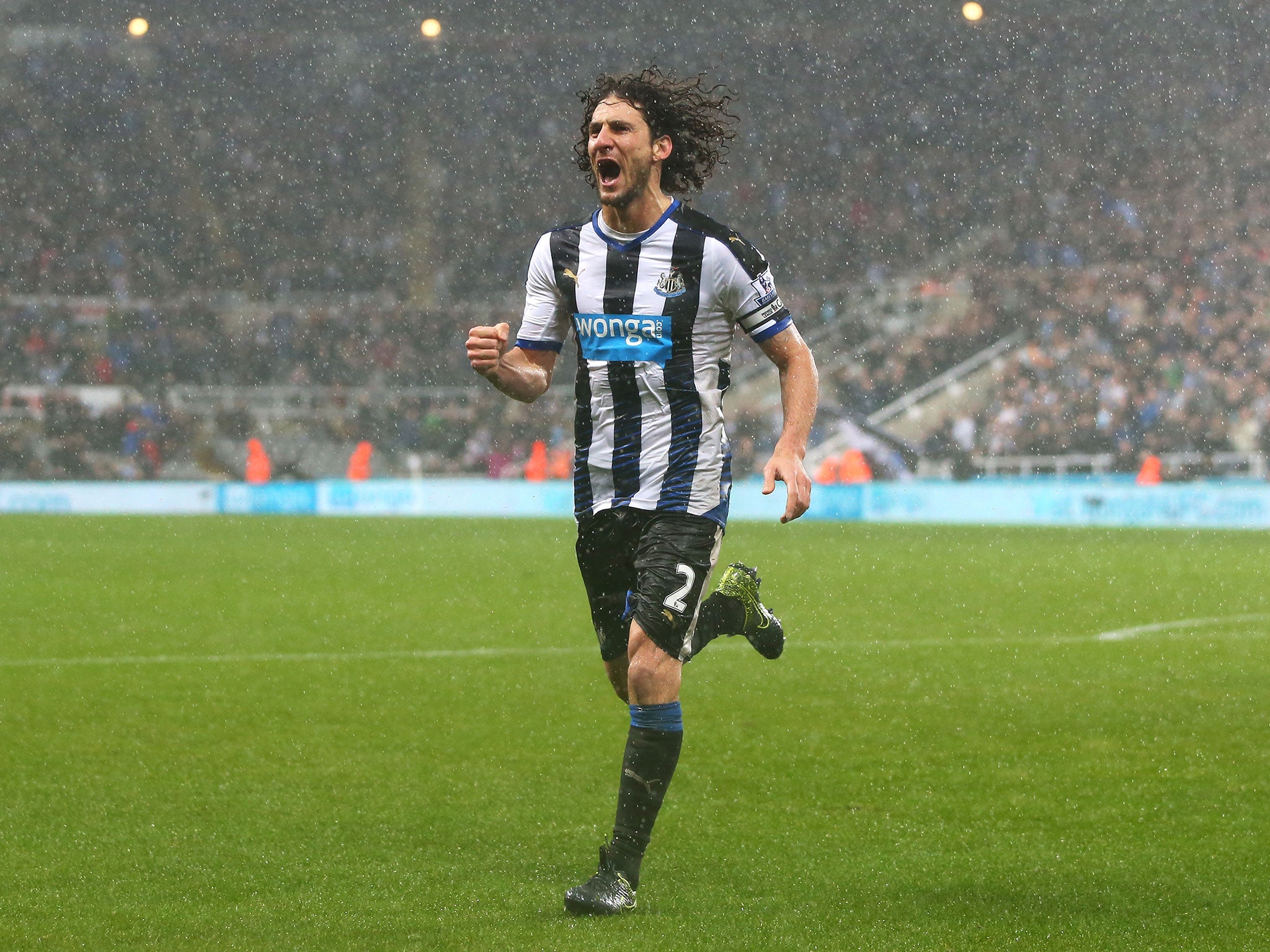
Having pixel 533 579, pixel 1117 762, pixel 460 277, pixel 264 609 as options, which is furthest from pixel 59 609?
pixel 460 277

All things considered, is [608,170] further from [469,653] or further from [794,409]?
[469,653]

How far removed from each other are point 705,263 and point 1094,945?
6.44ft

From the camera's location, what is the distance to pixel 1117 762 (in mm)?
5754

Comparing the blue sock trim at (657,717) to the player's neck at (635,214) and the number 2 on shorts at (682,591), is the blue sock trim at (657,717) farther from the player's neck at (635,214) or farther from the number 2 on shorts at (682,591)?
the player's neck at (635,214)

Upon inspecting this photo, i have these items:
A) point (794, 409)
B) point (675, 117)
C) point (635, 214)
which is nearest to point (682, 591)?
point (794, 409)

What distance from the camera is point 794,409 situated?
13.9 feet

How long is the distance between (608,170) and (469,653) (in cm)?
528

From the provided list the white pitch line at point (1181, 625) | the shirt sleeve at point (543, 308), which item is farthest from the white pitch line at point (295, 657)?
the shirt sleeve at point (543, 308)

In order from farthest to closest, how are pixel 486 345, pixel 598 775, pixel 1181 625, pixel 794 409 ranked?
pixel 1181 625
pixel 598 775
pixel 794 409
pixel 486 345

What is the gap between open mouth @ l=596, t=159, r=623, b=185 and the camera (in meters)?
4.23

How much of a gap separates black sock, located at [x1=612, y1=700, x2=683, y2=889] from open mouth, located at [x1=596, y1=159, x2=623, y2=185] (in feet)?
4.59

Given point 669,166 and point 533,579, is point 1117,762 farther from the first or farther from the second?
point 533,579

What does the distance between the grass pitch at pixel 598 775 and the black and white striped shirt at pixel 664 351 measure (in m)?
1.05

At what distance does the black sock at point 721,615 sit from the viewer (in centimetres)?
493
